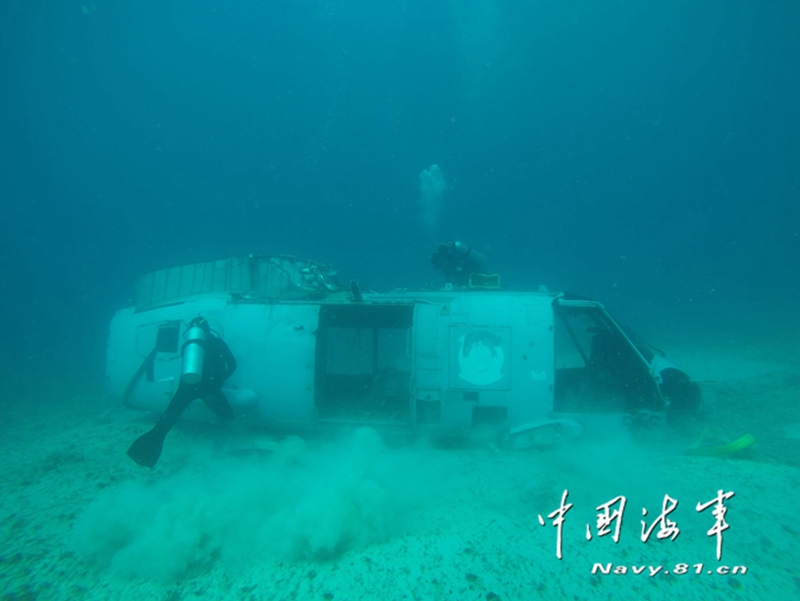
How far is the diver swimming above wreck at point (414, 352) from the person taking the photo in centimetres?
539

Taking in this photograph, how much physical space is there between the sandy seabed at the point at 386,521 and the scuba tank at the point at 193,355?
123 centimetres

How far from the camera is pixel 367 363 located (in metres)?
8.39

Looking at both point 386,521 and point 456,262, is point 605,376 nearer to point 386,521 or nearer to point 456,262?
point 456,262

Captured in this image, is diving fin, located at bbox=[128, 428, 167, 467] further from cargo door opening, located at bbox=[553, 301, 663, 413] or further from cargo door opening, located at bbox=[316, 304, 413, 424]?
cargo door opening, located at bbox=[553, 301, 663, 413]

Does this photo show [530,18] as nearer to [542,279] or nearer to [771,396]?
[542,279]

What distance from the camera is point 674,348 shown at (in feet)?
50.0

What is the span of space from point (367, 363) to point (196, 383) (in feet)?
12.7

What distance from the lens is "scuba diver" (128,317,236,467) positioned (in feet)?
15.5

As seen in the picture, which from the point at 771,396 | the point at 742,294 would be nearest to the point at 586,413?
the point at 771,396

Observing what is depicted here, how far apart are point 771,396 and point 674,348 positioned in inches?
294

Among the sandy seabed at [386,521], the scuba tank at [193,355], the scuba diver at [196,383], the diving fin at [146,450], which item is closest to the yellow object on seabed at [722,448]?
the sandy seabed at [386,521]
